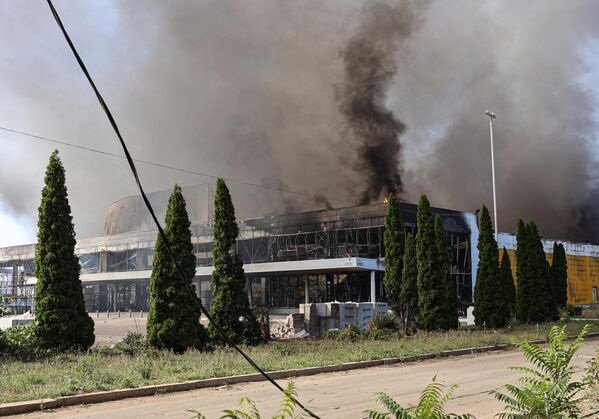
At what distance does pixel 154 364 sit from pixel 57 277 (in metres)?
4.86

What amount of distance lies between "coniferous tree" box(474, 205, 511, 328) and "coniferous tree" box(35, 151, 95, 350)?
1970 cm

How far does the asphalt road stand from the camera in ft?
31.5

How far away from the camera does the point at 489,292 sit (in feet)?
101

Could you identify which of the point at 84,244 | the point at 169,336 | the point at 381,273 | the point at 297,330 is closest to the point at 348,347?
the point at 169,336

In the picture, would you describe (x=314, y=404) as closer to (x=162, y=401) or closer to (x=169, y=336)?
(x=162, y=401)

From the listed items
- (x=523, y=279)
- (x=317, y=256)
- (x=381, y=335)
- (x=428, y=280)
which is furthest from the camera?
(x=317, y=256)

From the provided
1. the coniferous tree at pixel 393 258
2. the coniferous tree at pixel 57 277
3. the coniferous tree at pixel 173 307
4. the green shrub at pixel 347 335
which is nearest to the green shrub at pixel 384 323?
→ the coniferous tree at pixel 393 258

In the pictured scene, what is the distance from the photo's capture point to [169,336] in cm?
1783

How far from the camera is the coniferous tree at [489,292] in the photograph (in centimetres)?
3052

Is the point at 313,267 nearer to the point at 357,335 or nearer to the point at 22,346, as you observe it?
the point at 357,335

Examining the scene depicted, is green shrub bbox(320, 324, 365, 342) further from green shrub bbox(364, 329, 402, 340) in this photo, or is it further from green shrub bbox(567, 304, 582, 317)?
green shrub bbox(567, 304, 582, 317)

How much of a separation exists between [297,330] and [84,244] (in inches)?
2211

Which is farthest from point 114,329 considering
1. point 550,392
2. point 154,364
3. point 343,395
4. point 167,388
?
point 550,392

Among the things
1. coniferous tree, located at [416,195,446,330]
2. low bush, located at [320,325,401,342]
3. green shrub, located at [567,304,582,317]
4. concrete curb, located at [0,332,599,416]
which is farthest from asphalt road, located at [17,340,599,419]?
green shrub, located at [567,304,582,317]
